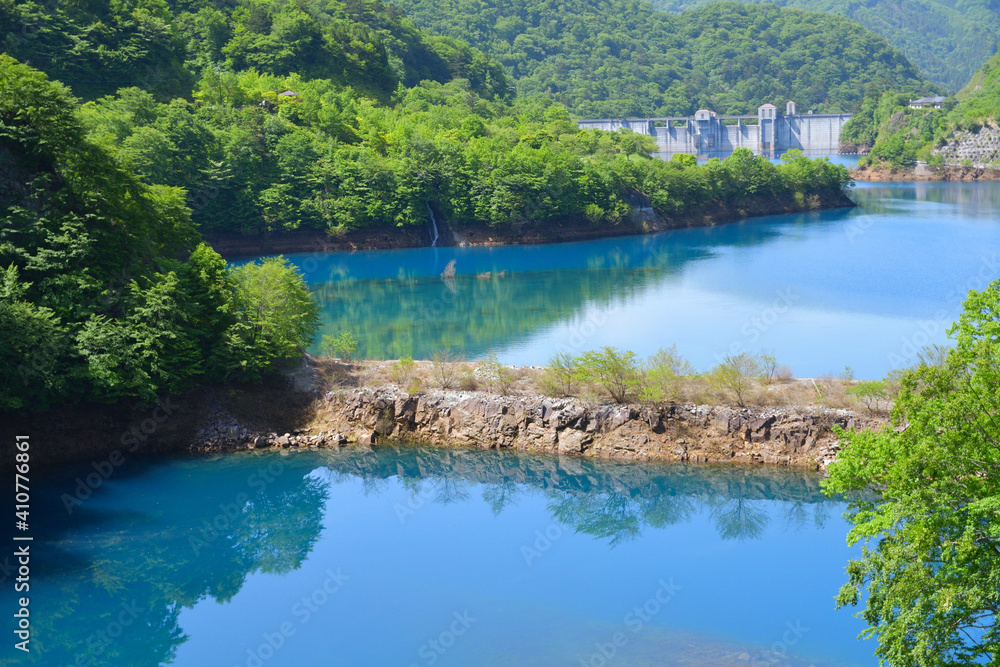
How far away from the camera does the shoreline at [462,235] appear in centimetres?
6084

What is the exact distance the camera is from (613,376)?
24.6 meters

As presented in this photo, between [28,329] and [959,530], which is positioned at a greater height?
[28,329]

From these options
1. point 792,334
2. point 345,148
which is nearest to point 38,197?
point 792,334

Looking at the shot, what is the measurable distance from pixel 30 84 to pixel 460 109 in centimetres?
6544

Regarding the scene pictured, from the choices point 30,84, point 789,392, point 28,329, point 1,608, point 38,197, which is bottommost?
point 1,608

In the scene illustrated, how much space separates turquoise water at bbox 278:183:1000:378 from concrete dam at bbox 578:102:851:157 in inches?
3188

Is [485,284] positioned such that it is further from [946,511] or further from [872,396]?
[946,511]

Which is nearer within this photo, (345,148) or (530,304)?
(530,304)

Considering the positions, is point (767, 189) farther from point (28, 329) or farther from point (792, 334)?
point (28, 329)

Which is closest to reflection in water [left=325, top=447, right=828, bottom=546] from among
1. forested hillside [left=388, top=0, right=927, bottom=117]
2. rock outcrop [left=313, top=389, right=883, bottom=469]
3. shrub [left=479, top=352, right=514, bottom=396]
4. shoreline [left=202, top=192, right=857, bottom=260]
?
rock outcrop [left=313, top=389, right=883, bottom=469]

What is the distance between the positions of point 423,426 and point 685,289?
25.3 m

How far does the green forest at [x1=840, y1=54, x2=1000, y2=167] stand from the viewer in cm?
11581

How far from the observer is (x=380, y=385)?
26234 mm

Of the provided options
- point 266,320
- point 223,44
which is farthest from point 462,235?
point 266,320
